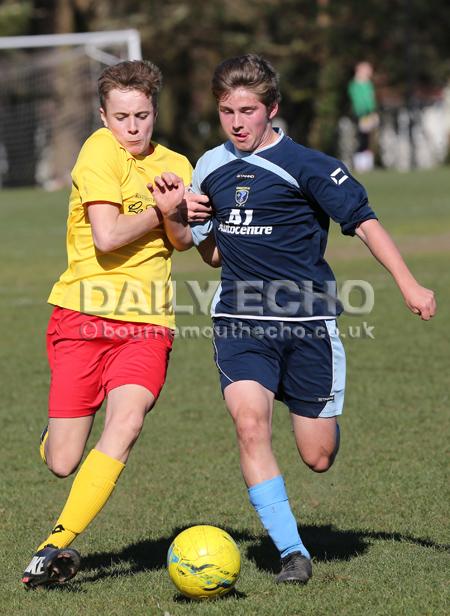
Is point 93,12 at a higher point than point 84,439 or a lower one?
lower

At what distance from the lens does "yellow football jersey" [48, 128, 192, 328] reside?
5164 millimetres

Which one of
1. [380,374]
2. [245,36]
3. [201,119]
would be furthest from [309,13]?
[380,374]

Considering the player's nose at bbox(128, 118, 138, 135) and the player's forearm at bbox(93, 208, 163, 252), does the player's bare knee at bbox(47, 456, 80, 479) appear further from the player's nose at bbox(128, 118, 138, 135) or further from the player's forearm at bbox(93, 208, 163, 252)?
the player's nose at bbox(128, 118, 138, 135)

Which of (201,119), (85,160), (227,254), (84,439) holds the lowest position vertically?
(201,119)

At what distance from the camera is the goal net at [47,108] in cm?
3017

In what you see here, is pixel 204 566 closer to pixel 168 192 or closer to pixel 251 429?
pixel 251 429

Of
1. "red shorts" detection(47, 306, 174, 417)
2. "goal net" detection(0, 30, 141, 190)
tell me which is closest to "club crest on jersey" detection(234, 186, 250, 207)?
→ "red shorts" detection(47, 306, 174, 417)

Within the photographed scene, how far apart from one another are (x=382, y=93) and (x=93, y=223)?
4153 cm

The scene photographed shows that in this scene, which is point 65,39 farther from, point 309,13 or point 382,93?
point 382,93

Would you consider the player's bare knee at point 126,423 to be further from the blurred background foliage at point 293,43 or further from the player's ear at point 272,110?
the blurred background foliage at point 293,43

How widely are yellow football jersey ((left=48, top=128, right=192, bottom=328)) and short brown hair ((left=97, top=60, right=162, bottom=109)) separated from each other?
0.76 ft

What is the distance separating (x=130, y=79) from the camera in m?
5.11

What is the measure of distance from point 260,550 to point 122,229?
1641mm

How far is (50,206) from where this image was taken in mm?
23750
